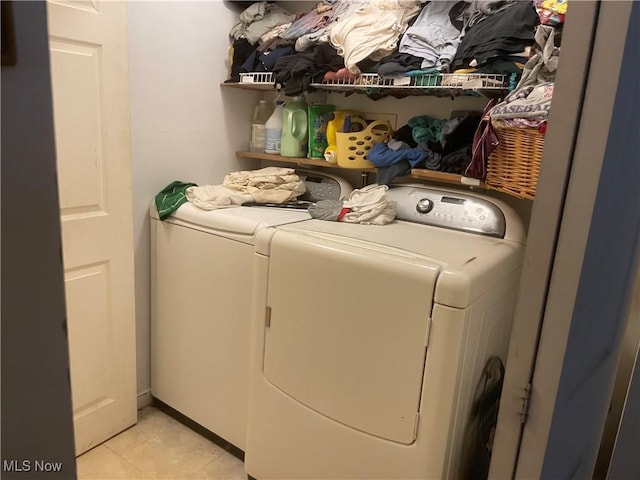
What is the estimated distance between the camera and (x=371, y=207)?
5.96 ft

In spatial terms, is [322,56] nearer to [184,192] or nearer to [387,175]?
[387,175]

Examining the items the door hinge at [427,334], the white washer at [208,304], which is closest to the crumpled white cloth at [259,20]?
the white washer at [208,304]

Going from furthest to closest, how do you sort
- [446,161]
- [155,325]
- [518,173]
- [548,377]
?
[155,325] < [446,161] < [518,173] < [548,377]

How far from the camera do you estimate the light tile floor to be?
196cm

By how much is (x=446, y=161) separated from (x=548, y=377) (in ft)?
3.64

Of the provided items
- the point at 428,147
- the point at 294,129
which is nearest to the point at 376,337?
the point at 428,147

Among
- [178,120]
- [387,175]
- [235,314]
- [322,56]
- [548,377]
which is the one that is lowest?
[235,314]

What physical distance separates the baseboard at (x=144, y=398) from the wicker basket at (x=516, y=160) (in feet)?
6.19

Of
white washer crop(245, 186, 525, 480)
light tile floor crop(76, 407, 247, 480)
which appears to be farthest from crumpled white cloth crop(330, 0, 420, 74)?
light tile floor crop(76, 407, 247, 480)

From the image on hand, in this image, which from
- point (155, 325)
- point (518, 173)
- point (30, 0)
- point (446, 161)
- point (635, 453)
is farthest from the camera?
point (155, 325)

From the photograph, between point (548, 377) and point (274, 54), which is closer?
point (548, 377)

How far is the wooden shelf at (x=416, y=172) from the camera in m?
1.70

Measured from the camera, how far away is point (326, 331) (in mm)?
1510

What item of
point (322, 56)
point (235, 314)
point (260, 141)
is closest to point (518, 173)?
point (322, 56)
